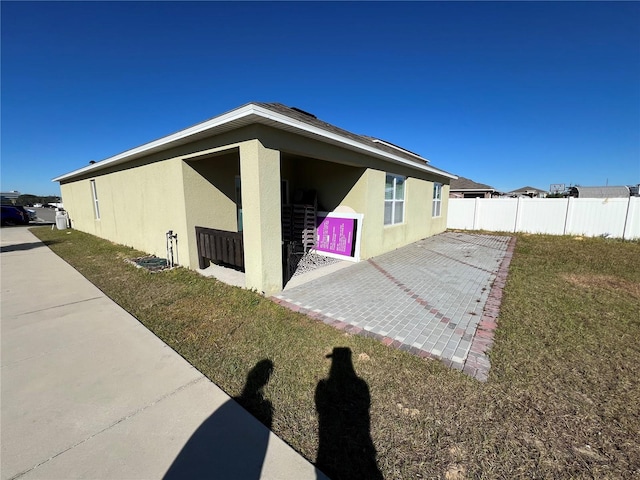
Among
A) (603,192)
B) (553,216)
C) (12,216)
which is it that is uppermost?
(603,192)

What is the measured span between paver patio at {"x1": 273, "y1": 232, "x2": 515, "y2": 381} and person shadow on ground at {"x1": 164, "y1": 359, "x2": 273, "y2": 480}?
172cm

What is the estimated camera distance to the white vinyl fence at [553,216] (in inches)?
467

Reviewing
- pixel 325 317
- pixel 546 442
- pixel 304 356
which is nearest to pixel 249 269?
pixel 325 317

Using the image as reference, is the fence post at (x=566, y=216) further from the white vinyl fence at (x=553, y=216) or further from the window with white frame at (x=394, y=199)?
the window with white frame at (x=394, y=199)

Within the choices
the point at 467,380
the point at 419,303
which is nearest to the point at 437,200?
the point at 419,303

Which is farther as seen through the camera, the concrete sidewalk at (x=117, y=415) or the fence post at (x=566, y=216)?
the fence post at (x=566, y=216)

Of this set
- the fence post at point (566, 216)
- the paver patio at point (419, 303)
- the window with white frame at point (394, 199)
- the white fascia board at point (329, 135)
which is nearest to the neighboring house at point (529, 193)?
the fence post at point (566, 216)

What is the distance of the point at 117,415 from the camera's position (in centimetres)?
221

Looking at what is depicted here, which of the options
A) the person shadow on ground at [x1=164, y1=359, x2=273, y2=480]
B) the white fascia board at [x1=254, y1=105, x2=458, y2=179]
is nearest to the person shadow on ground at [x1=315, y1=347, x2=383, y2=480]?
the person shadow on ground at [x1=164, y1=359, x2=273, y2=480]

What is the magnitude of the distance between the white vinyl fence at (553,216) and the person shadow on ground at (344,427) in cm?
1609

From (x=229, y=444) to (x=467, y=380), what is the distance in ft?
7.38

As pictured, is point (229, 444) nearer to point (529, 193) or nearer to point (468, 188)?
point (468, 188)

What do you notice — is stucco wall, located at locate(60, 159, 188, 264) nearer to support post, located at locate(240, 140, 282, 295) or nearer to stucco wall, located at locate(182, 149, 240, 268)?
stucco wall, located at locate(182, 149, 240, 268)

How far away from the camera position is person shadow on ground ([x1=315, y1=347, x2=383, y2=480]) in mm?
1795
